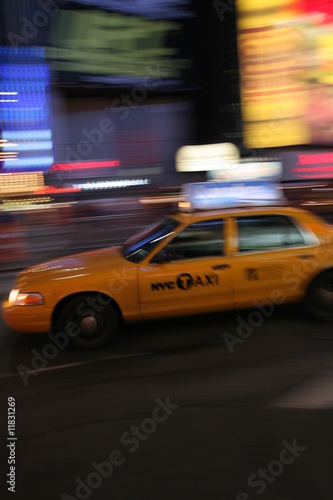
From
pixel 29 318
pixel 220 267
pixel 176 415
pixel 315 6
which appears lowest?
pixel 176 415

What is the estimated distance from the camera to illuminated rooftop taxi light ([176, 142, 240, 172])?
20172 millimetres

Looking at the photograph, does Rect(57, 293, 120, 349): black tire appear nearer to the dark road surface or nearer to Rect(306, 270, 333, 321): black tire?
the dark road surface

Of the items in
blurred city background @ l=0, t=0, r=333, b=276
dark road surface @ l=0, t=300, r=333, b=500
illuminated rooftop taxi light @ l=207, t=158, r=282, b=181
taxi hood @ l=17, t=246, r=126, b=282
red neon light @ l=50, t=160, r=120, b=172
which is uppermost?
blurred city background @ l=0, t=0, r=333, b=276

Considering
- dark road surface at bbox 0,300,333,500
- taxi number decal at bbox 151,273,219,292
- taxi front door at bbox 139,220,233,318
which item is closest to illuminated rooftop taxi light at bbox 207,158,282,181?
taxi front door at bbox 139,220,233,318

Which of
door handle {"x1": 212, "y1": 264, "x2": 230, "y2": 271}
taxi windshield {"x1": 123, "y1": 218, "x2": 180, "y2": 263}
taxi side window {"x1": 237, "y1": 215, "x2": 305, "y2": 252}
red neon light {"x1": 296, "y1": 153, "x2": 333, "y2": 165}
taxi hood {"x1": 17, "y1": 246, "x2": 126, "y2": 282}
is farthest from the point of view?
red neon light {"x1": 296, "y1": 153, "x2": 333, "y2": 165}

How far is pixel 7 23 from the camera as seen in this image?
63.1 feet

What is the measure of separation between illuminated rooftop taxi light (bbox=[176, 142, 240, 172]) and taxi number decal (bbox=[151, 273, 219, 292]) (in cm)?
1496

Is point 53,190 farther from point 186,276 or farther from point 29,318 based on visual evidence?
point 186,276

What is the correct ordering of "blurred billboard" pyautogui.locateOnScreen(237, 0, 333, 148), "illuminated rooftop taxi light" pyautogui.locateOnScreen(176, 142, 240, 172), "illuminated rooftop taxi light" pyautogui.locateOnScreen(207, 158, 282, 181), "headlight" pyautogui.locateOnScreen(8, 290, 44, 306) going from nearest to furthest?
"headlight" pyautogui.locateOnScreen(8, 290, 44, 306), "illuminated rooftop taxi light" pyautogui.locateOnScreen(207, 158, 282, 181), "blurred billboard" pyautogui.locateOnScreen(237, 0, 333, 148), "illuminated rooftop taxi light" pyautogui.locateOnScreen(176, 142, 240, 172)

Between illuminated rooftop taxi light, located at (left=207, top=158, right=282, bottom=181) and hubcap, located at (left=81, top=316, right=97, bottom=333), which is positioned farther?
illuminated rooftop taxi light, located at (left=207, top=158, right=282, bottom=181)

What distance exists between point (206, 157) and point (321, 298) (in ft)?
52.1

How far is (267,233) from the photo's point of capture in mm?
5613

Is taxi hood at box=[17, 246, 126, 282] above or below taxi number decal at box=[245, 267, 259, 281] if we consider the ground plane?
above

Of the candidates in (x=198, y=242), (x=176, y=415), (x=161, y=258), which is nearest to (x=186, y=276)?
(x=161, y=258)
